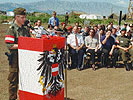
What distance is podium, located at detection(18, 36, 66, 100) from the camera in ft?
12.5

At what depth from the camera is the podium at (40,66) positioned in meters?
3.81

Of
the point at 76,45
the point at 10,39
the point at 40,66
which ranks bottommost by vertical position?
the point at 76,45

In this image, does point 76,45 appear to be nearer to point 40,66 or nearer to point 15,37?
point 15,37

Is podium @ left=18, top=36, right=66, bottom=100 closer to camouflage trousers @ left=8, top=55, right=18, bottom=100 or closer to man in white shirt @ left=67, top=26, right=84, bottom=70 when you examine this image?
camouflage trousers @ left=8, top=55, right=18, bottom=100

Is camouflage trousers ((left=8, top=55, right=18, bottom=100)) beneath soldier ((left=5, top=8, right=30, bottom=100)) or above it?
beneath

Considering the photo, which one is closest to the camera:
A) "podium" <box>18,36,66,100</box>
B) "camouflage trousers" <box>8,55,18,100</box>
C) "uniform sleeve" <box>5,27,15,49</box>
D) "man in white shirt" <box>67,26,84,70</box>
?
"podium" <box>18,36,66,100</box>

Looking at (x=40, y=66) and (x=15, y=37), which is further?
(x=15, y=37)

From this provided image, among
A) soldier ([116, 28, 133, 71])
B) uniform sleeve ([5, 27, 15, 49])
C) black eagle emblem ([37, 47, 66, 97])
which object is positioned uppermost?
uniform sleeve ([5, 27, 15, 49])

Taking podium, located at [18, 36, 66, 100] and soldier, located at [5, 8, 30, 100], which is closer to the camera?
podium, located at [18, 36, 66, 100]

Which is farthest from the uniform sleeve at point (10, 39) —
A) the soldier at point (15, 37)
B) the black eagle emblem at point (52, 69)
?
the black eagle emblem at point (52, 69)

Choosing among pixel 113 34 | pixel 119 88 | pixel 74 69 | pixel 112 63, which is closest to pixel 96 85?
pixel 119 88

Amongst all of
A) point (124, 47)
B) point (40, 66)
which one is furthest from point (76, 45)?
point (40, 66)

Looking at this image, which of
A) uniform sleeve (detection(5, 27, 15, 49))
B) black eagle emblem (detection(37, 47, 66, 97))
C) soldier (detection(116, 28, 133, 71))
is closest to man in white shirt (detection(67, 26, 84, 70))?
soldier (detection(116, 28, 133, 71))

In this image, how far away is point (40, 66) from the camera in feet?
12.6
